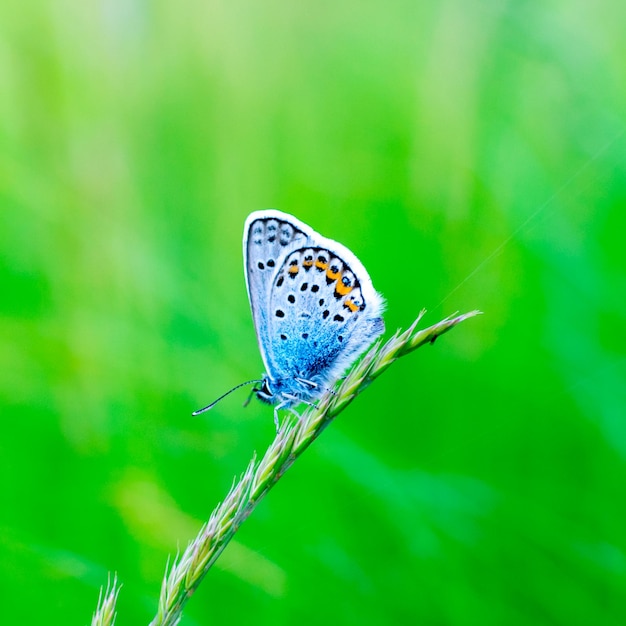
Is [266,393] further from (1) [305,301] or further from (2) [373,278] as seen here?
(2) [373,278]

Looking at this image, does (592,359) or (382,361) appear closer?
(382,361)

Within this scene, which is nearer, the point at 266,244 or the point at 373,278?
the point at 266,244

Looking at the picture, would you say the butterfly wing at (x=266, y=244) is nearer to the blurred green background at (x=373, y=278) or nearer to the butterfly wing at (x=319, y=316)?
the butterfly wing at (x=319, y=316)

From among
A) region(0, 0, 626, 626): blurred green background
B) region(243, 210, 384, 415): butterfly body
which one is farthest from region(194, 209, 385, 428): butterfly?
region(0, 0, 626, 626): blurred green background

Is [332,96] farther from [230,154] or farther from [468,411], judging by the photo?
[468,411]

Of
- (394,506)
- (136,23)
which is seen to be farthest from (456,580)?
(136,23)

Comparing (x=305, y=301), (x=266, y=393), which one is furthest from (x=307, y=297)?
(x=266, y=393)

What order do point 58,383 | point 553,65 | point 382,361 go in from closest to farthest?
point 382,361
point 553,65
point 58,383

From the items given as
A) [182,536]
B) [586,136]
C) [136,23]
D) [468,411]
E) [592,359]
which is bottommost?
[182,536]
